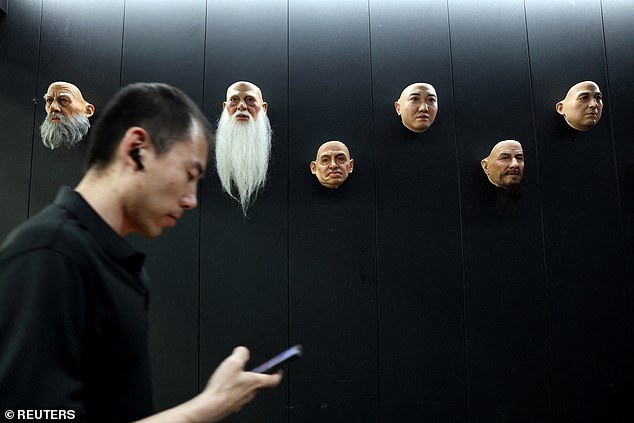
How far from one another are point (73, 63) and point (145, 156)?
2.43 m

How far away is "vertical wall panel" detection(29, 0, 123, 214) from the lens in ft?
9.48

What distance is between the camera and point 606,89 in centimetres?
312

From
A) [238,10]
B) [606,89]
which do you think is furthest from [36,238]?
[606,89]

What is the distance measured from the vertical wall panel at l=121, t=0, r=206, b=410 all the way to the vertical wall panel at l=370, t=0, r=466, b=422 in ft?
3.07

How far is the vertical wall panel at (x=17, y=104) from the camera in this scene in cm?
285

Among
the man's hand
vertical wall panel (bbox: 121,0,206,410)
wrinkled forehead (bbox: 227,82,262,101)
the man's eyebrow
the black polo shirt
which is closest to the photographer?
the black polo shirt

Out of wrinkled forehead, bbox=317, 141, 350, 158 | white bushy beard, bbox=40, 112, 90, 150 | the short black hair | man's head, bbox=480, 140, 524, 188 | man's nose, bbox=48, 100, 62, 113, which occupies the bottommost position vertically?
the short black hair

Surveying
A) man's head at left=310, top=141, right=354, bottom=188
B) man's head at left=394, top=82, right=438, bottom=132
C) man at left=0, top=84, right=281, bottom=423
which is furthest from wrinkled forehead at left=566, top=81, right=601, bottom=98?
man at left=0, top=84, right=281, bottom=423

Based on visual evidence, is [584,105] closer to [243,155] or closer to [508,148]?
[508,148]

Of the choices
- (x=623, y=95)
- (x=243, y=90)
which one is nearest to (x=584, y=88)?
(x=623, y=95)

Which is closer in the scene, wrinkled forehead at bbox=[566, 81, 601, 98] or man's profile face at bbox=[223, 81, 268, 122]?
man's profile face at bbox=[223, 81, 268, 122]

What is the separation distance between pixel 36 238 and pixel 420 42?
8.87ft

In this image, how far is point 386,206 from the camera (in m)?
2.92

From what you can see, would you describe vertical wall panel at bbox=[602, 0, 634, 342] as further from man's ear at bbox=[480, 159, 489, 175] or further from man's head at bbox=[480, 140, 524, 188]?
man's ear at bbox=[480, 159, 489, 175]
